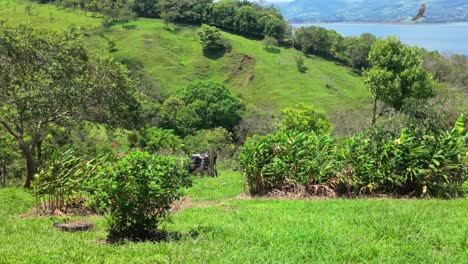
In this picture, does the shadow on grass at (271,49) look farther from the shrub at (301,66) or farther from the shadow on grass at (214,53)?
the shadow on grass at (214,53)

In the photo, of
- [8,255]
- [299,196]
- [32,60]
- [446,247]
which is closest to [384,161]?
[299,196]

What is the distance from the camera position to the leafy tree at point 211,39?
87.1 meters

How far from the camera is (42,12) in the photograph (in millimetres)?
92875

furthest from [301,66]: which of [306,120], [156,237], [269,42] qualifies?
[156,237]

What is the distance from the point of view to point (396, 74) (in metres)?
22.5

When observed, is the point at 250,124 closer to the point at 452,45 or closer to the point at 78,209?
the point at 452,45

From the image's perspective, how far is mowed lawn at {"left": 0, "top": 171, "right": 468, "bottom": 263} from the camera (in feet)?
19.6

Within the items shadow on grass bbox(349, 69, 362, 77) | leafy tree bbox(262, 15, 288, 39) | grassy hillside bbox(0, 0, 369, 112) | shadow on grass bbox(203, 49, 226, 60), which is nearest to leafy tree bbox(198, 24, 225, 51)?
shadow on grass bbox(203, 49, 226, 60)

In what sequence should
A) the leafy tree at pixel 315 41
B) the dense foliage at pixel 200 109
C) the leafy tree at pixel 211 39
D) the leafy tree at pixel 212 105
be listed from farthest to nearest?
1. the leafy tree at pixel 315 41
2. the leafy tree at pixel 211 39
3. the leafy tree at pixel 212 105
4. the dense foliage at pixel 200 109

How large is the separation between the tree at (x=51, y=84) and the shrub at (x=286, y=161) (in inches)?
255

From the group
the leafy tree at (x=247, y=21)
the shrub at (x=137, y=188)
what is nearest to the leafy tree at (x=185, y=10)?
the leafy tree at (x=247, y=21)

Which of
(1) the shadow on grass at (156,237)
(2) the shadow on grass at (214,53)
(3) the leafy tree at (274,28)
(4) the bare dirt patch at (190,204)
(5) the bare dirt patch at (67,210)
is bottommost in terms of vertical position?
(2) the shadow on grass at (214,53)

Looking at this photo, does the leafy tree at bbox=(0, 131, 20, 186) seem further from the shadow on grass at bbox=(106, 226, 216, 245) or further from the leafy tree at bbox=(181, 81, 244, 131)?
the leafy tree at bbox=(181, 81, 244, 131)

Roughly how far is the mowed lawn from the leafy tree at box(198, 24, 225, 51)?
7902 cm
